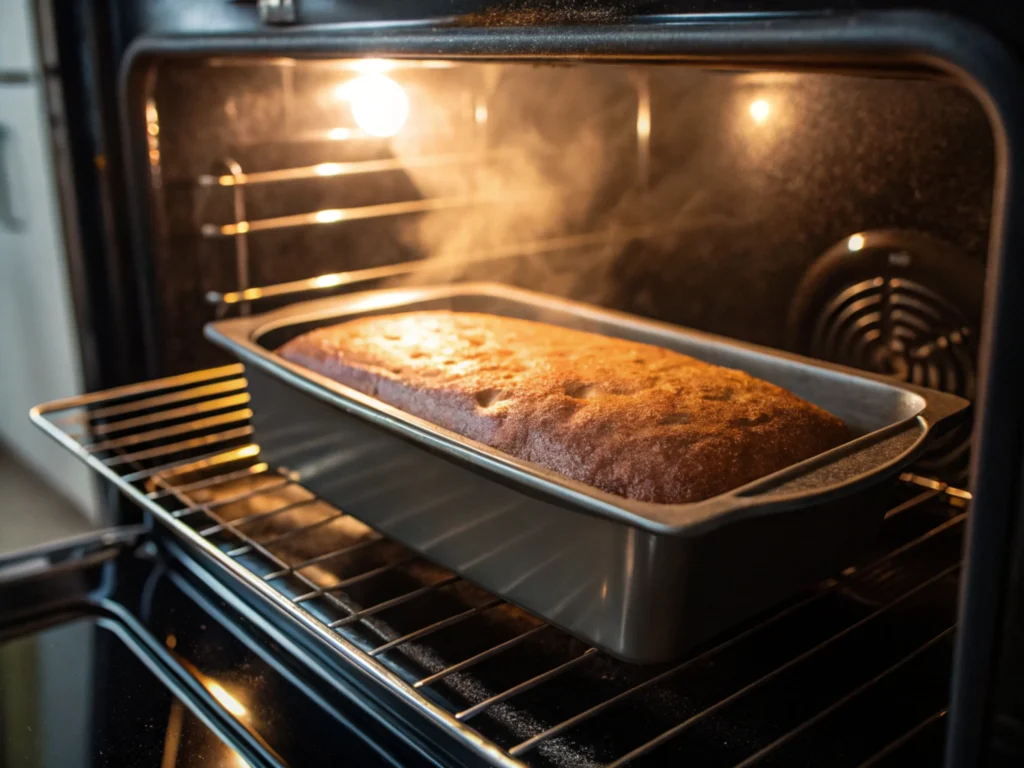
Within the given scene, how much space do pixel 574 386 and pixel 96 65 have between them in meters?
0.70

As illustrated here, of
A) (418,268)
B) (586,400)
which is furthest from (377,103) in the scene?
(586,400)

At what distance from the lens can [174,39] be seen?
40.0 inches

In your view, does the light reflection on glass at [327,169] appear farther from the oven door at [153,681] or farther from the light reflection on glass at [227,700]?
the light reflection on glass at [227,700]

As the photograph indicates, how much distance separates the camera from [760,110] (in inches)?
44.3

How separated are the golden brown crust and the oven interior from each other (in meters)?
0.13

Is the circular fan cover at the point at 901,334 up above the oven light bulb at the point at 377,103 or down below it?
below

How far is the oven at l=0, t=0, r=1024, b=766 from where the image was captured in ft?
2.03

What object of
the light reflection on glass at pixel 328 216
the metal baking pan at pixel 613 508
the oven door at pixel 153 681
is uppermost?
the light reflection on glass at pixel 328 216

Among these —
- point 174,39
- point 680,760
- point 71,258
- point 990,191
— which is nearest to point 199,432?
point 71,258

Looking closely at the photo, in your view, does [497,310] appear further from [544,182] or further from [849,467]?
[849,467]

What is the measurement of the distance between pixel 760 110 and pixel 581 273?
375 mm

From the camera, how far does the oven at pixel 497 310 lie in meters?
0.62

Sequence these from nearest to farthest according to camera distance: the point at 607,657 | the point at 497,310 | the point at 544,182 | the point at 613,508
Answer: the point at 613,508
the point at 607,657
the point at 497,310
the point at 544,182

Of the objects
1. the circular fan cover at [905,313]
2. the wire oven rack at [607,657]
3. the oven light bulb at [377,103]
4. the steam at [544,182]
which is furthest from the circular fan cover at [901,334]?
the oven light bulb at [377,103]
